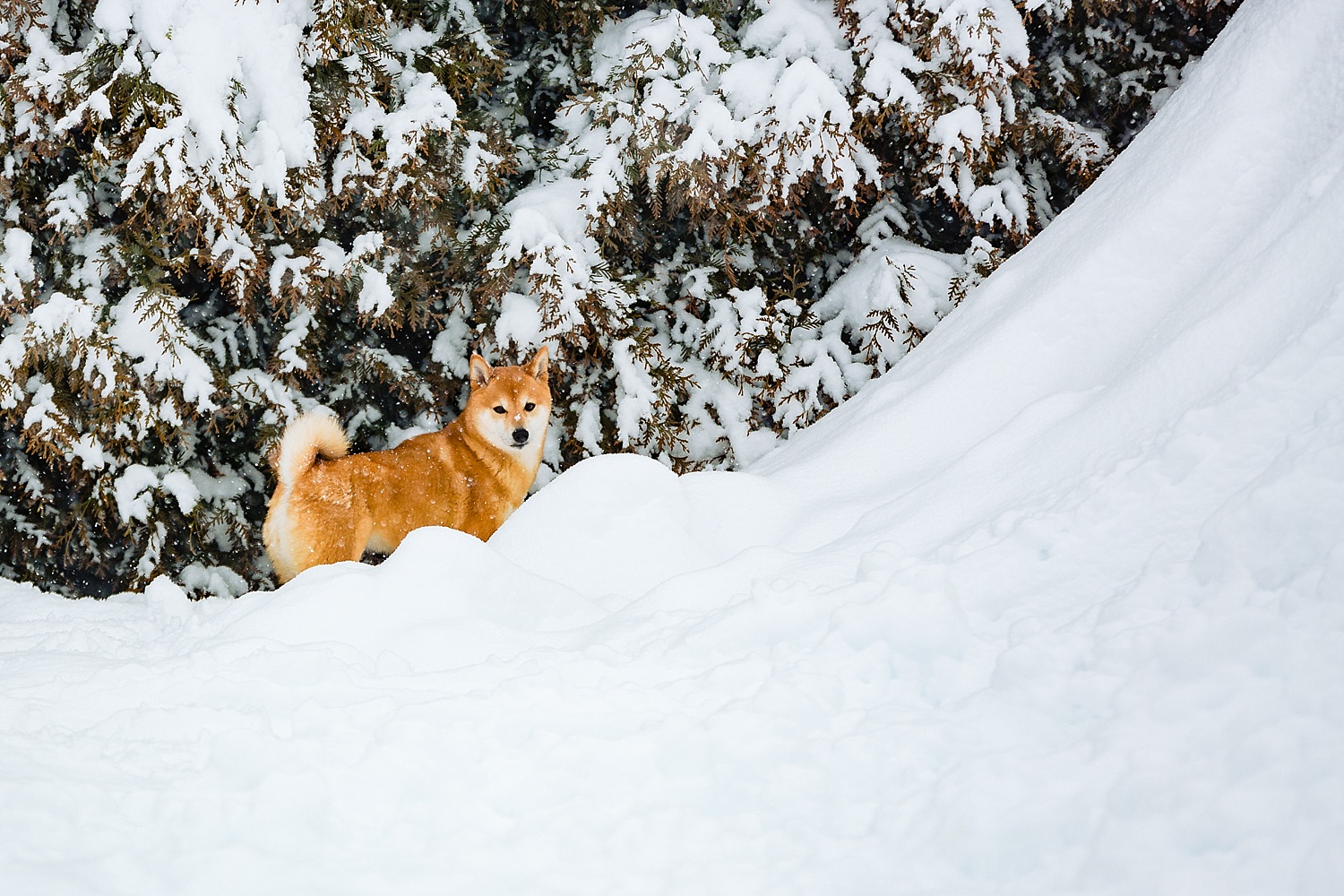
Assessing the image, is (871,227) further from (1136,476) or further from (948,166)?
(1136,476)

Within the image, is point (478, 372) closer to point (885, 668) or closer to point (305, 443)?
point (305, 443)

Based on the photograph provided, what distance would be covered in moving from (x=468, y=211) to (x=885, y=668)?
4288 millimetres

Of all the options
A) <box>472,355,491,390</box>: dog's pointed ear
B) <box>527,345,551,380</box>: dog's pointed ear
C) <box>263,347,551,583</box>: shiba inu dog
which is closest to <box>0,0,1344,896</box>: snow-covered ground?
<box>263,347,551,583</box>: shiba inu dog

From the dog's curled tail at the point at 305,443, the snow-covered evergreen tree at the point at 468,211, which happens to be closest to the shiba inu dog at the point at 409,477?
the dog's curled tail at the point at 305,443

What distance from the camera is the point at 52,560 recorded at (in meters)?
5.57

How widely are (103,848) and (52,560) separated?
4.74 meters

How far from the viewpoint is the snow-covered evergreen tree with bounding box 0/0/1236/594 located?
4742mm

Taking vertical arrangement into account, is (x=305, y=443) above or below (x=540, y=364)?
below

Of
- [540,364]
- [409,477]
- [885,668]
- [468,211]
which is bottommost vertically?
[885,668]

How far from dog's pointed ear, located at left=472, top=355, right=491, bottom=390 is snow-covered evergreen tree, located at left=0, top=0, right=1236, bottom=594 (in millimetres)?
265

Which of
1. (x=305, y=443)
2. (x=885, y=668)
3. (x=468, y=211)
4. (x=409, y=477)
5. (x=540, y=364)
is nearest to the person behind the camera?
(x=885, y=668)

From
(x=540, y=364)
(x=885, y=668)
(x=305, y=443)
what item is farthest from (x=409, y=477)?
(x=885, y=668)

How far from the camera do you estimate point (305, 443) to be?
4.47m

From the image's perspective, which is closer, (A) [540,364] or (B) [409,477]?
(B) [409,477]
